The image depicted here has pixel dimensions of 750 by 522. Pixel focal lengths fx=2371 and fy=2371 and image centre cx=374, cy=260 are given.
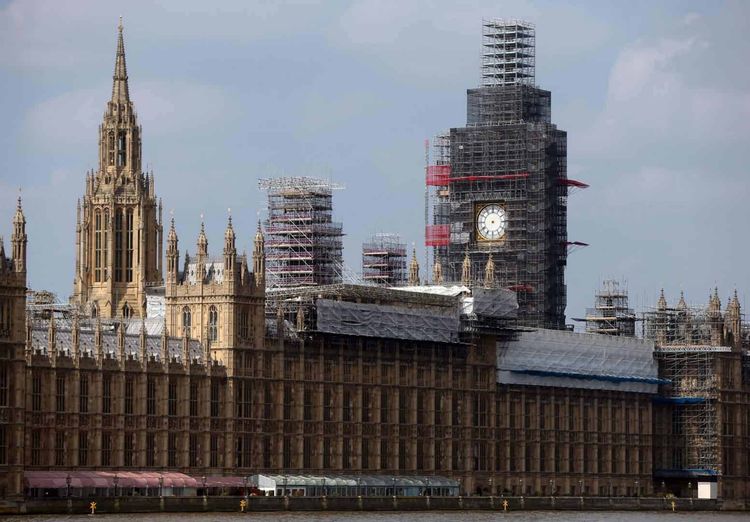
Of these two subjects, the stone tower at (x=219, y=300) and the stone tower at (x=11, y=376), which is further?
the stone tower at (x=219, y=300)

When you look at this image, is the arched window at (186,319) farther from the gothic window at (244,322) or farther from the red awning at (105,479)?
the red awning at (105,479)

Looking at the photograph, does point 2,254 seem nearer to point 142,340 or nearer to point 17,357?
point 17,357

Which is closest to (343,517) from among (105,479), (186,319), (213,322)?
(105,479)

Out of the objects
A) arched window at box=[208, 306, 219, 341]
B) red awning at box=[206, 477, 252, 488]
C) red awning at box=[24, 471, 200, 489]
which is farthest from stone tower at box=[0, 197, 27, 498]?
arched window at box=[208, 306, 219, 341]

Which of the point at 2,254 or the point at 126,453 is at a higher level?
the point at 2,254

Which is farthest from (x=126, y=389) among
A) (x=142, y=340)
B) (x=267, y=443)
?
(x=267, y=443)

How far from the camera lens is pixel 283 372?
198375 mm

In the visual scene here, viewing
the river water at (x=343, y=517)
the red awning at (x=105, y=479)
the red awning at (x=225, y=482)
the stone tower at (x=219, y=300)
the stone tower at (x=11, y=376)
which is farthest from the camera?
the stone tower at (x=219, y=300)

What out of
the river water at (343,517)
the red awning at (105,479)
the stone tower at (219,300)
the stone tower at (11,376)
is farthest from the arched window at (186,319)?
the stone tower at (11,376)

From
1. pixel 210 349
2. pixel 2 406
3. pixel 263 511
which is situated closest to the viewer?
pixel 2 406

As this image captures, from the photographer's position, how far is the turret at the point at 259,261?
645 ft

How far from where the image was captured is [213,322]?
195250mm

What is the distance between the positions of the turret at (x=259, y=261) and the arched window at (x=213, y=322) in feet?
14.0

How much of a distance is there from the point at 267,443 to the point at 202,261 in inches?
633
